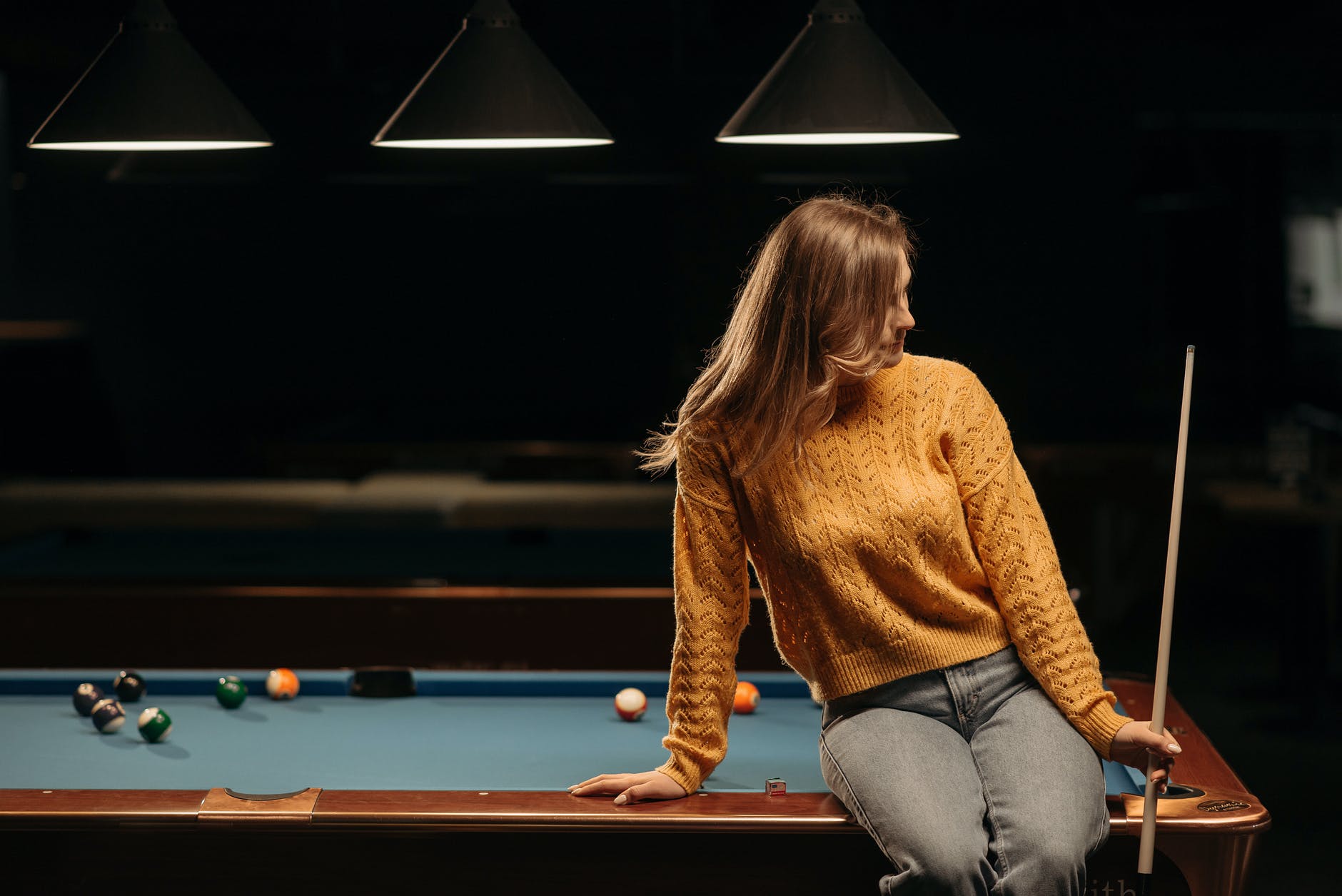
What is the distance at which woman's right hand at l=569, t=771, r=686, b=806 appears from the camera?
6.55ft

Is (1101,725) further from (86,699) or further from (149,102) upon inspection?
(149,102)

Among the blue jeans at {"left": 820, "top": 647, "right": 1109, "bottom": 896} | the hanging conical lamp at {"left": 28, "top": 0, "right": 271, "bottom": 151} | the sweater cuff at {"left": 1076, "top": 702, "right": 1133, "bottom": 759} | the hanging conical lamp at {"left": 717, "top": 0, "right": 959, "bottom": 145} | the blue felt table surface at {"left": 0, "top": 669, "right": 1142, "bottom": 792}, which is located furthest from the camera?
the hanging conical lamp at {"left": 28, "top": 0, "right": 271, "bottom": 151}

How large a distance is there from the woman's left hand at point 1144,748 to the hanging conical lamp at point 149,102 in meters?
1.74

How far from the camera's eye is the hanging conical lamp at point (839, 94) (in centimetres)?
241

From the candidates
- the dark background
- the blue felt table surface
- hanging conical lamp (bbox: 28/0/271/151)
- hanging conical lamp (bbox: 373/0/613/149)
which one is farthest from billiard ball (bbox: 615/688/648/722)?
the dark background

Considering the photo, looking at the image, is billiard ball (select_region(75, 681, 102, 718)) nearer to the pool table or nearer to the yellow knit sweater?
the pool table

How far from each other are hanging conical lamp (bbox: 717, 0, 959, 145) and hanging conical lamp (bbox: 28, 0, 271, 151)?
893 millimetres

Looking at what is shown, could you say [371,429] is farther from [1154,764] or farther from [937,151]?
[1154,764]

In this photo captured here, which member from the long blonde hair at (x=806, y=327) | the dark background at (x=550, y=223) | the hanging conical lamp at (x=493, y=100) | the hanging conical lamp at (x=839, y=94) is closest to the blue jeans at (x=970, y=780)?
the long blonde hair at (x=806, y=327)

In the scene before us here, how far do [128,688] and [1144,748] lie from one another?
175 centimetres

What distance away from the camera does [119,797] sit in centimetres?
198

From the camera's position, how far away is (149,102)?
2568 millimetres

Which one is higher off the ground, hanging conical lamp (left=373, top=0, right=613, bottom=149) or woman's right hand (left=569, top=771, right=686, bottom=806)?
hanging conical lamp (left=373, top=0, right=613, bottom=149)

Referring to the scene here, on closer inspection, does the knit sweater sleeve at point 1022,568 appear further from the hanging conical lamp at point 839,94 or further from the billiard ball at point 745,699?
the billiard ball at point 745,699
